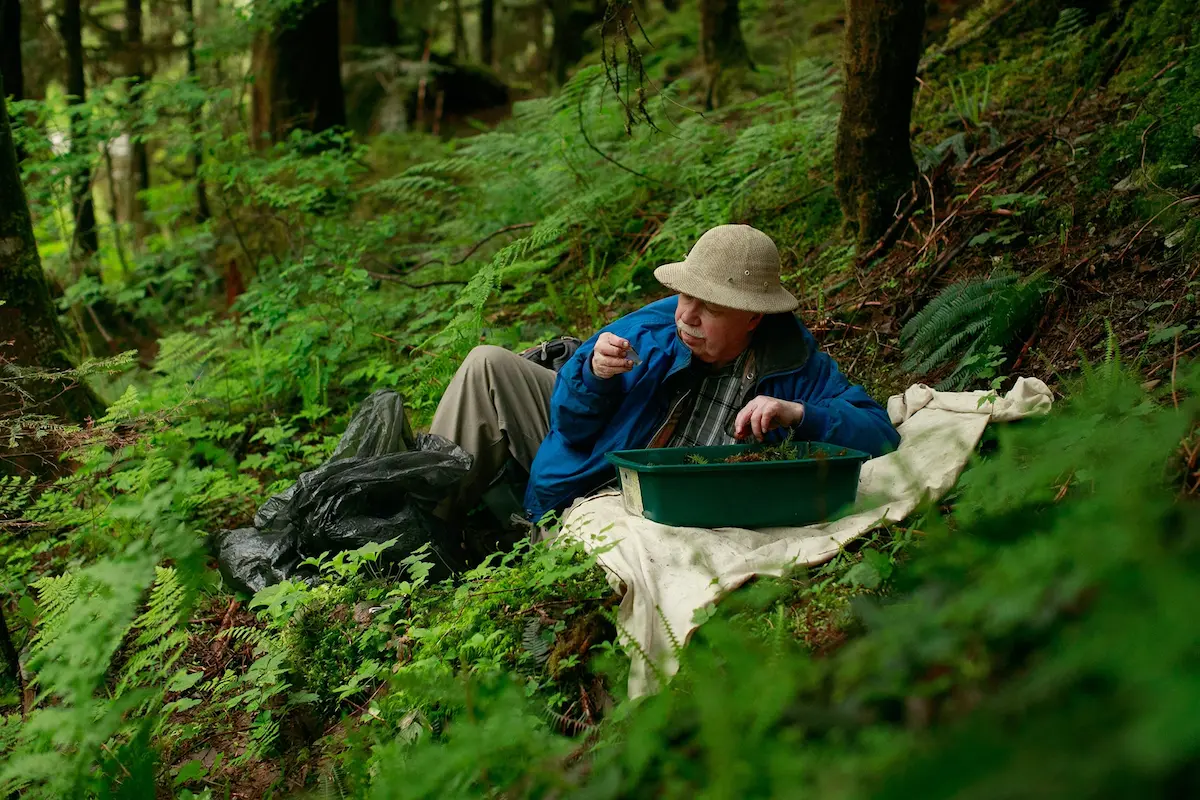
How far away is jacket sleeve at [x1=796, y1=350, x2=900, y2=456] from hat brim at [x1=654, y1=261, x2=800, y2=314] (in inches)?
12.5

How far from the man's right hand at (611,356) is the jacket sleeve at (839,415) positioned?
68 cm

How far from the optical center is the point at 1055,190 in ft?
14.5

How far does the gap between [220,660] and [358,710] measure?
882mm

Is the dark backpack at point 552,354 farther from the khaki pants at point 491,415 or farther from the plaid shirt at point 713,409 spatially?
the plaid shirt at point 713,409

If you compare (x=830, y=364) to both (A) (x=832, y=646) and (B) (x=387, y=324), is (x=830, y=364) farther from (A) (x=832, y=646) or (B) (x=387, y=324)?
(B) (x=387, y=324)

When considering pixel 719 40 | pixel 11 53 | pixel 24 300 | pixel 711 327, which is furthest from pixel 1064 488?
pixel 11 53

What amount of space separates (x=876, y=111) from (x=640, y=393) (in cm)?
195

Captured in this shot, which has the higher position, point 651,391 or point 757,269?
point 757,269

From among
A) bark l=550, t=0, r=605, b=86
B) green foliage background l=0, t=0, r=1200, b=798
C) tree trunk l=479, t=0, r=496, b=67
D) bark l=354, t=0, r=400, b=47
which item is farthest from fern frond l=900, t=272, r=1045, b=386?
tree trunk l=479, t=0, r=496, b=67

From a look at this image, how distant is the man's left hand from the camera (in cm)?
319

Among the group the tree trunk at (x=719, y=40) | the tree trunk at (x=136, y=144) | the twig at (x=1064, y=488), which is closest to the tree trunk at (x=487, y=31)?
the tree trunk at (x=136, y=144)

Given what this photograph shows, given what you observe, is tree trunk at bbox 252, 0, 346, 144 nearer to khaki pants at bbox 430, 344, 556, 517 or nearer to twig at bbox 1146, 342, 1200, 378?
khaki pants at bbox 430, 344, 556, 517

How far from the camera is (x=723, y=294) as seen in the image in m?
3.37

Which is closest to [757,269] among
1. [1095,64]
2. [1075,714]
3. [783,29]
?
[1075,714]
